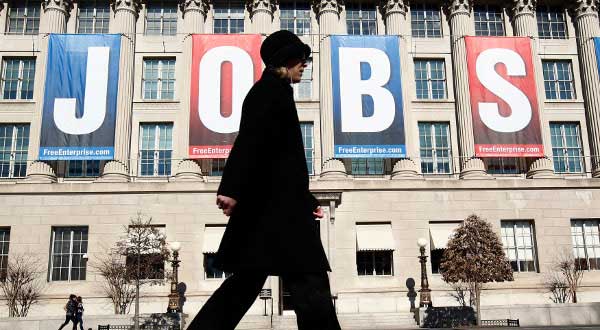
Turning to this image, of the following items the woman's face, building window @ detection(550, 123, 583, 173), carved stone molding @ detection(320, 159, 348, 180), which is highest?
building window @ detection(550, 123, 583, 173)

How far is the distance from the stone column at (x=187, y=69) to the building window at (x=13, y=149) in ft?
25.8

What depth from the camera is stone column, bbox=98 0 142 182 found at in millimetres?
29219

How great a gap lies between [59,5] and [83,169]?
9.05 m

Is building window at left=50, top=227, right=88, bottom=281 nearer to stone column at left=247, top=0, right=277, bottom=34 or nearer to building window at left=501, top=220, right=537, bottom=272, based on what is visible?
stone column at left=247, top=0, right=277, bottom=34

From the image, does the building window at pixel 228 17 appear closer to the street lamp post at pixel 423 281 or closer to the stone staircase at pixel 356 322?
the street lamp post at pixel 423 281

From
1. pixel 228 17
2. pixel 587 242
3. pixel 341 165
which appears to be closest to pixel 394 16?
pixel 341 165

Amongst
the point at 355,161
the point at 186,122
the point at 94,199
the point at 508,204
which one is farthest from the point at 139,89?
the point at 508,204

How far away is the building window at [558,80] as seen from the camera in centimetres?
3238

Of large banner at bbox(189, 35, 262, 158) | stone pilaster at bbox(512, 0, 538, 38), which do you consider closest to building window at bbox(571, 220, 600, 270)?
stone pilaster at bbox(512, 0, 538, 38)

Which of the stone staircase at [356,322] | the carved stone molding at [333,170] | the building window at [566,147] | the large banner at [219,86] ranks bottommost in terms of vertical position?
the stone staircase at [356,322]

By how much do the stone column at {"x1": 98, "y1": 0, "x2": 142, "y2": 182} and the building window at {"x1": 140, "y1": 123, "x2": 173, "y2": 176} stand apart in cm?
75

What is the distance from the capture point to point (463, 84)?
102 ft

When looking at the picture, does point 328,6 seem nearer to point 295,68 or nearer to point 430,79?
point 430,79

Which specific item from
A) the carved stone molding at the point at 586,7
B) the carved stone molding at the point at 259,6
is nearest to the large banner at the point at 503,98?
the carved stone molding at the point at 586,7
